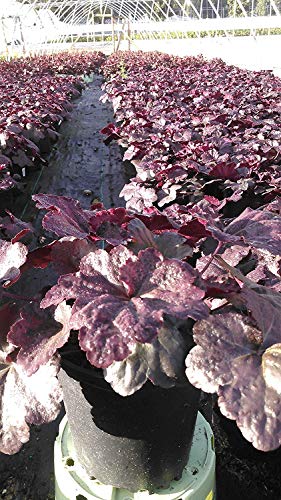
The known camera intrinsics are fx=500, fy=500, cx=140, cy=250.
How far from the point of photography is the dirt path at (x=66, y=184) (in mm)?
2115

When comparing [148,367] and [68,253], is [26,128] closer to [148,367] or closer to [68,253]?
[68,253]

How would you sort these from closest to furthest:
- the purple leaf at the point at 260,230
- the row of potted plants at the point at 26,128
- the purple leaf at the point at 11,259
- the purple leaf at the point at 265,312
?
1. the purple leaf at the point at 265,312
2. the purple leaf at the point at 11,259
3. the purple leaf at the point at 260,230
4. the row of potted plants at the point at 26,128

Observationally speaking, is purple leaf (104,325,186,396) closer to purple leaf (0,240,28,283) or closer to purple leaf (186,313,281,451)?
purple leaf (186,313,281,451)

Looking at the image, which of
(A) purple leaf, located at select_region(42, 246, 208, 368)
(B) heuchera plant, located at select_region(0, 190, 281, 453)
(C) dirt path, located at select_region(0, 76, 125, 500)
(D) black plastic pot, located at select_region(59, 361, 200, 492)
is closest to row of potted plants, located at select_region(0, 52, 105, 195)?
(C) dirt path, located at select_region(0, 76, 125, 500)

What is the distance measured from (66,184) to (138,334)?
5.10 metres

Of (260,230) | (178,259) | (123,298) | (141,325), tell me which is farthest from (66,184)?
(141,325)

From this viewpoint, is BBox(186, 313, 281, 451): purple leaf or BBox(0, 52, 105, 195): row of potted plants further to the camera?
BBox(0, 52, 105, 195): row of potted plants

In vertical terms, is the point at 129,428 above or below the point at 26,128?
above

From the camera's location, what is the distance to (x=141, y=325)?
87 centimetres

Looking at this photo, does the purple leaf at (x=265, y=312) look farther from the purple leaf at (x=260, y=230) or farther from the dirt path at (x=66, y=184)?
the dirt path at (x=66, y=184)

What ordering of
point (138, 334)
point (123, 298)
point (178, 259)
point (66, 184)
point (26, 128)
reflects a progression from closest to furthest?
point (138, 334) < point (123, 298) < point (178, 259) < point (26, 128) < point (66, 184)

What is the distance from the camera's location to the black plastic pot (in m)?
1.24

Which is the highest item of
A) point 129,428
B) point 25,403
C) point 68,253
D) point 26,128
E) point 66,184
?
point 68,253

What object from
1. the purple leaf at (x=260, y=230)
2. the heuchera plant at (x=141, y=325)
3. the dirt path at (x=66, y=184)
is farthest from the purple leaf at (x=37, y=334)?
the dirt path at (x=66, y=184)
